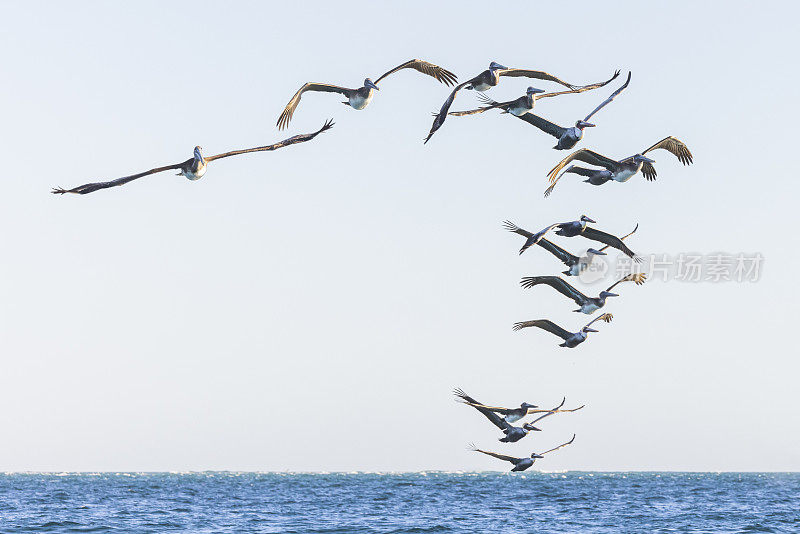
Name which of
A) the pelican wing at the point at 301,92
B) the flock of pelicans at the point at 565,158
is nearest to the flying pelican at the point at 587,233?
the flock of pelicans at the point at 565,158

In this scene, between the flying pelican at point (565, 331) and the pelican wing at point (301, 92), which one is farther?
the flying pelican at point (565, 331)

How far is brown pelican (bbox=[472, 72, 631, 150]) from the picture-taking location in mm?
22234

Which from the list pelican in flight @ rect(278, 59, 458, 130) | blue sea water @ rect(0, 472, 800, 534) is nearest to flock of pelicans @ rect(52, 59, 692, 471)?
pelican in flight @ rect(278, 59, 458, 130)

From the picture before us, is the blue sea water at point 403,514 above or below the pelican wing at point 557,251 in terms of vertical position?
below

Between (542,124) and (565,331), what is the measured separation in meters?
5.89

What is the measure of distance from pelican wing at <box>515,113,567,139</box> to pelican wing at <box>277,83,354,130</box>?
13.9ft

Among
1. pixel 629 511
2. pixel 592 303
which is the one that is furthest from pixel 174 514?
pixel 592 303

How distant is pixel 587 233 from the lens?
950 inches

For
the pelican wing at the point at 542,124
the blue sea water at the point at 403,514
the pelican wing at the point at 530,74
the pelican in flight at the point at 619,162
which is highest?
the pelican wing at the point at 530,74

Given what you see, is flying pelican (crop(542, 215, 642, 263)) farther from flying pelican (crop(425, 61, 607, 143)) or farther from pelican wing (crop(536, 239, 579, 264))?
flying pelican (crop(425, 61, 607, 143))

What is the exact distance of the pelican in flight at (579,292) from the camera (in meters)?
25.5

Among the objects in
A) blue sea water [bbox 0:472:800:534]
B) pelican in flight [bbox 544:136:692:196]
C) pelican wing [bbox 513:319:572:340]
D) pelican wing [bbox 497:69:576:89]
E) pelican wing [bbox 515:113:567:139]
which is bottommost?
blue sea water [bbox 0:472:800:534]

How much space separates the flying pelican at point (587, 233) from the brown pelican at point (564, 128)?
5.86 ft

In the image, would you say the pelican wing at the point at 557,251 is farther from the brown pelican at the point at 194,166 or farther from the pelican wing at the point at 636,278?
the brown pelican at the point at 194,166
